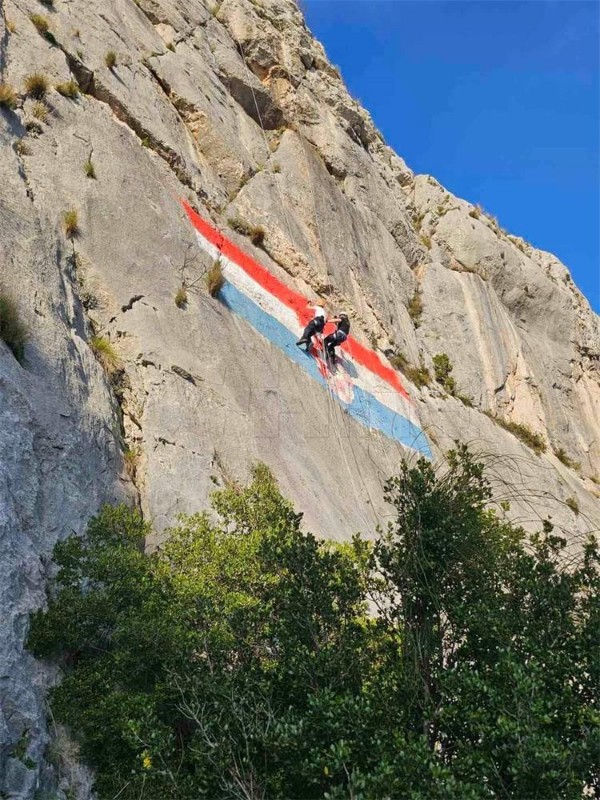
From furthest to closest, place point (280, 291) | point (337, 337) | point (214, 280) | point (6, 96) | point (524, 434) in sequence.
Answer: point (524, 434), point (280, 291), point (337, 337), point (214, 280), point (6, 96)

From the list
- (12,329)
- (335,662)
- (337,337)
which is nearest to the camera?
(335,662)

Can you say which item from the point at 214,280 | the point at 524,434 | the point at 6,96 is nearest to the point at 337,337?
the point at 214,280

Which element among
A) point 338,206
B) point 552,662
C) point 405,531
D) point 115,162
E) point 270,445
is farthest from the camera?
point 338,206

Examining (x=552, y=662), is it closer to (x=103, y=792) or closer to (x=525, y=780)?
(x=525, y=780)

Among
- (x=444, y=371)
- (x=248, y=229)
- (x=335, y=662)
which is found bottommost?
(x=335, y=662)

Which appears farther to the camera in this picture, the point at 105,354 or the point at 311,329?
the point at 311,329

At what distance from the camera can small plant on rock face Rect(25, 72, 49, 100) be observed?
15375mm

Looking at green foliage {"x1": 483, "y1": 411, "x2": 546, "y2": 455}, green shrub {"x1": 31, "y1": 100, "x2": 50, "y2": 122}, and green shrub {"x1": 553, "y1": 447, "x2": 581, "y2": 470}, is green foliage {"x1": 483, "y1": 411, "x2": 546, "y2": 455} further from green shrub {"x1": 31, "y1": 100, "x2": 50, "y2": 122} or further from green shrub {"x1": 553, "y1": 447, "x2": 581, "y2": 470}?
green shrub {"x1": 31, "y1": 100, "x2": 50, "y2": 122}

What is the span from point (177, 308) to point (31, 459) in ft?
19.8

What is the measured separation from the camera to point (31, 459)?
9.46 metres

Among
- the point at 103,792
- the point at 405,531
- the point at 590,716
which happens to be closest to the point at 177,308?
the point at 405,531

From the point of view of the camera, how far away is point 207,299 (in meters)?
15.9

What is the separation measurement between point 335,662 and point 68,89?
44.8 feet

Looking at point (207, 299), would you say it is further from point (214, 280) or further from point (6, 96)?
point (6, 96)
